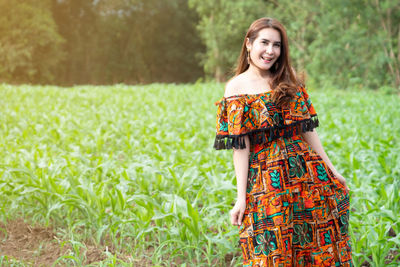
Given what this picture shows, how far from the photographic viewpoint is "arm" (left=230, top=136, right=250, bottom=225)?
6.99 ft

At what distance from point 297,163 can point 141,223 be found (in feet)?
5.35

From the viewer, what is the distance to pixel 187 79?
4100 cm

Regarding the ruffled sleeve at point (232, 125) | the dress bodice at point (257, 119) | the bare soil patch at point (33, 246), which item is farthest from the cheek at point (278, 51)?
the bare soil patch at point (33, 246)

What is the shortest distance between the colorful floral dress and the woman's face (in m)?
0.19

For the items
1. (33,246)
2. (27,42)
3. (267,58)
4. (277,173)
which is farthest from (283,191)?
(27,42)

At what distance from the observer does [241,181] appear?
2.14 meters

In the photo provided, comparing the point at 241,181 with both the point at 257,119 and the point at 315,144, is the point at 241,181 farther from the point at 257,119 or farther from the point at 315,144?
the point at 315,144

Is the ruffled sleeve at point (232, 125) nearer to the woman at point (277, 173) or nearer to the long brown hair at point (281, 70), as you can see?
the woman at point (277, 173)

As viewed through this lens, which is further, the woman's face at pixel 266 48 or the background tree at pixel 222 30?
the background tree at pixel 222 30

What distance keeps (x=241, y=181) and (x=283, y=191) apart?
8.4 inches

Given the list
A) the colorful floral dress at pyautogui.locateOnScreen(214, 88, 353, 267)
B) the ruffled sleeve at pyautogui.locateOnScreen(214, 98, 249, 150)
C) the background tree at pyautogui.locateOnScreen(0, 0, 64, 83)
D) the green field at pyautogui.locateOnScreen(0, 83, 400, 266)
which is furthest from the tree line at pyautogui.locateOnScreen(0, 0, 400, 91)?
the ruffled sleeve at pyautogui.locateOnScreen(214, 98, 249, 150)

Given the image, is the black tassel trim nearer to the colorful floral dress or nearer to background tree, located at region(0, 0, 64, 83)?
the colorful floral dress

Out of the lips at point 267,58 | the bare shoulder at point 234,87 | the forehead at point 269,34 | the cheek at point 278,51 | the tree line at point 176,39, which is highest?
the tree line at point 176,39

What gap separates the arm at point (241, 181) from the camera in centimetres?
213
